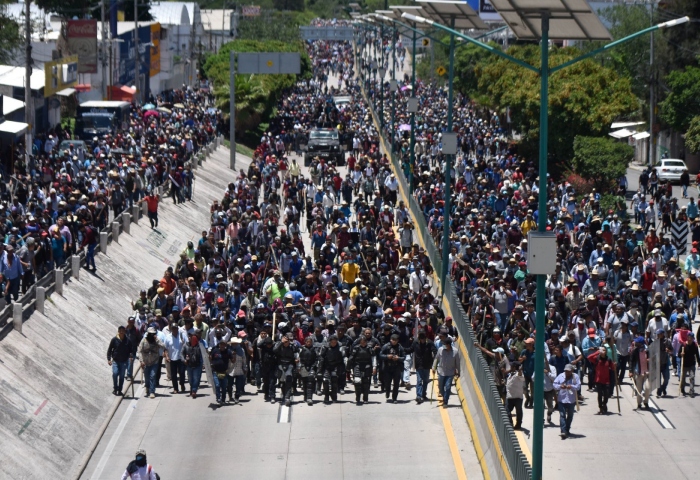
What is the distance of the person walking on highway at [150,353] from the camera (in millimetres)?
21169

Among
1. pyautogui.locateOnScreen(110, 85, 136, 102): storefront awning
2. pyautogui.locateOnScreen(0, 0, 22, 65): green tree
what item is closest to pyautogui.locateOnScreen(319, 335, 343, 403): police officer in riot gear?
pyautogui.locateOnScreen(110, 85, 136, 102): storefront awning

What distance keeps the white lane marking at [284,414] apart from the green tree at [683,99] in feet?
121

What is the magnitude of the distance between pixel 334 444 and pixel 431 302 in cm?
480

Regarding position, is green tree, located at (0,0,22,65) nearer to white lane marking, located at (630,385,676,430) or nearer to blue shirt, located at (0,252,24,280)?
blue shirt, located at (0,252,24,280)

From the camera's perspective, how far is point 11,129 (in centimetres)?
4169

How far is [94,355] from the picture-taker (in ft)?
80.2

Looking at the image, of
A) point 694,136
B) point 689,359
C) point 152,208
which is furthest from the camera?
point 694,136

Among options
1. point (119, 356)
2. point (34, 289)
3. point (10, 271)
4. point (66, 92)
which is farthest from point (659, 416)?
point (66, 92)

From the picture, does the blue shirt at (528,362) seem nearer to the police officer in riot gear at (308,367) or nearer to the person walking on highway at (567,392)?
the person walking on highway at (567,392)

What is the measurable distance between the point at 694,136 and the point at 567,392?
34.9 m

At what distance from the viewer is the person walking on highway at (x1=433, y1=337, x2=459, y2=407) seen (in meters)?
21.0

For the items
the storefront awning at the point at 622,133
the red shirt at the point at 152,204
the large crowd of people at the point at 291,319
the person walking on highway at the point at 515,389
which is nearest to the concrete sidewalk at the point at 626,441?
the person walking on highway at the point at 515,389

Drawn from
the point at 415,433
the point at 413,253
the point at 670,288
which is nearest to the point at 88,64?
the point at 413,253

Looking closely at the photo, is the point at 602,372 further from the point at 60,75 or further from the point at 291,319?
the point at 60,75
